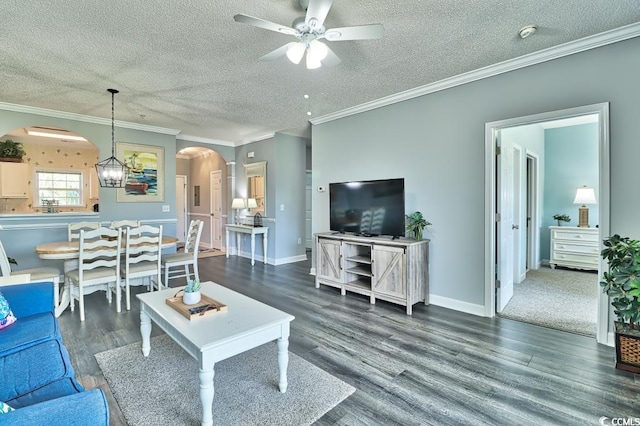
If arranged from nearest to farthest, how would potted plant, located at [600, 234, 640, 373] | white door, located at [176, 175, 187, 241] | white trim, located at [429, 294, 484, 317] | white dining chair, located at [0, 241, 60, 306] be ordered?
potted plant, located at [600, 234, 640, 373] → white dining chair, located at [0, 241, 60, 306] → white trim, located at [429, 294, 484, 317] → white door, located at [176, 175, 187, 241]

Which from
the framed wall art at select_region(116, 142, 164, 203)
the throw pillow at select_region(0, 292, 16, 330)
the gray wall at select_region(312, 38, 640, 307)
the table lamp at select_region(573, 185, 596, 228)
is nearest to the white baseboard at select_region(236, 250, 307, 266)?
the framed wall art at select_region(116, 142, 164, 203)

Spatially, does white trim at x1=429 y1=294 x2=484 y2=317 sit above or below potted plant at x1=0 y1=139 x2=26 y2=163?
below

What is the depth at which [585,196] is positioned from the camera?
5.44 metres

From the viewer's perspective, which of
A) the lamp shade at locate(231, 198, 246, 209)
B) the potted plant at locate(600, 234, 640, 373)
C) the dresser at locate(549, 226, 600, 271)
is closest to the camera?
the potted plant at locate(600, 234, 640, 373)

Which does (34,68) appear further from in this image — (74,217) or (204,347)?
(204,347)

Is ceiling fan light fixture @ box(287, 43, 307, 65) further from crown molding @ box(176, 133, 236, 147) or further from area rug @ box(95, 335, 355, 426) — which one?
crown molding @ box(176, 133, 236, 147)

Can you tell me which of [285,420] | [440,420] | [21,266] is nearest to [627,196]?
[440,420]

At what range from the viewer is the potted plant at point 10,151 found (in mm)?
6004

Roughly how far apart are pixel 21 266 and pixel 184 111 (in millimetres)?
3434

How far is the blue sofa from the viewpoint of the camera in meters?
0.93

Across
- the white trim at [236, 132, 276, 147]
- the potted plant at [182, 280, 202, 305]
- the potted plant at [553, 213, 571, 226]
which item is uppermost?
the white trim at [236, 132, 276, 147]

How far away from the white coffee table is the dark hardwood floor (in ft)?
1.73

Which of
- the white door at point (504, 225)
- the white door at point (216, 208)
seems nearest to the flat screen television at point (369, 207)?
the white door at point (504, 225)

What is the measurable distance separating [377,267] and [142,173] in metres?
4.77
